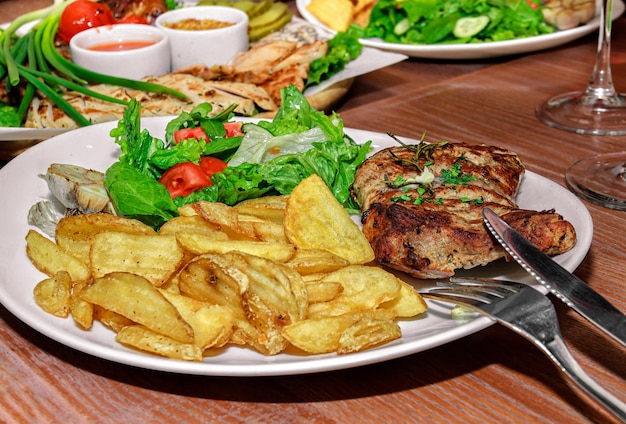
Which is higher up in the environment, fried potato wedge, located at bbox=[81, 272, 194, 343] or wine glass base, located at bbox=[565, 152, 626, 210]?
fried potato wedge, located at bbox=[81, 272, 194, 343]

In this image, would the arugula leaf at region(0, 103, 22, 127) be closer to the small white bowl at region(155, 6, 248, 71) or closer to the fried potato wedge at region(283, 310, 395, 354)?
the small white bowl at region(155, 6, 248, 71)

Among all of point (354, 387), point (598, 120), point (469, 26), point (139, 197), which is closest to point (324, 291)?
point (354, 387)

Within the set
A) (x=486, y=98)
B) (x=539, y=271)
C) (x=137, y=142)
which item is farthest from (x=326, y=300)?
(x=486, y=98)

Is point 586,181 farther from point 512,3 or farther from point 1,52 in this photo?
point 1,52

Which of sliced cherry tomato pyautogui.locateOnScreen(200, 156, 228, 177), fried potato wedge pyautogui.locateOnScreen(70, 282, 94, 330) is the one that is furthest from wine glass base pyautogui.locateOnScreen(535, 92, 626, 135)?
fried potato wedge pyautogui.locateOnScreen(70, 282, 94, 330)

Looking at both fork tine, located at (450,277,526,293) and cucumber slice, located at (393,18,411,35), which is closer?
fork tine, located at (450,277,526,293)

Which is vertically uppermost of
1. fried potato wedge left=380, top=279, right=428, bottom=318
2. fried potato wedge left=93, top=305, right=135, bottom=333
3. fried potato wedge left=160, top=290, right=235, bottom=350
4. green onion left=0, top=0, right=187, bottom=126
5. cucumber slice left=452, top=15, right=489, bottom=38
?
fried potato wedge left=160, top=290, right=235, bottom=350

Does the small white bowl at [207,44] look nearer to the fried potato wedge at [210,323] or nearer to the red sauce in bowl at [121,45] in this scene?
the red sauce in bowl at [121,45]
